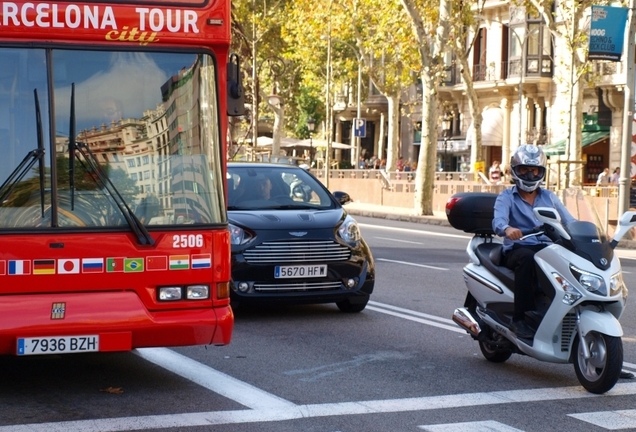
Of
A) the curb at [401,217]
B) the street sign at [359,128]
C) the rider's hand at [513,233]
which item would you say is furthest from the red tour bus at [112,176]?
the street sign at [359,128]

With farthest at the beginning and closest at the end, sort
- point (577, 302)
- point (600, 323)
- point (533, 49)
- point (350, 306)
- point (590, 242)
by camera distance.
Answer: point (533, 49) → point (350, 306) → point (590, 242) → point (577, 302) → point (600, 323)

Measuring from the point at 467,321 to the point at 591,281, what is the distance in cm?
149

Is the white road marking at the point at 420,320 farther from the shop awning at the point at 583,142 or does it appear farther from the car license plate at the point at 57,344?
the shop awning at the point at 583,142

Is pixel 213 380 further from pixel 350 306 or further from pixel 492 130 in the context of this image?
pixel 492 130

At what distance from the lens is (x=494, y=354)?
8.95m

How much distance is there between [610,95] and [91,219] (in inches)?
1682

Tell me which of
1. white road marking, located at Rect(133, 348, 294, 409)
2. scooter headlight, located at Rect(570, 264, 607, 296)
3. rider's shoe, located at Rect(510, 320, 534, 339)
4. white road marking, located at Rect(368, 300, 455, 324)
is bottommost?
white road marking, located at Rect(368, 300, 455, 324)

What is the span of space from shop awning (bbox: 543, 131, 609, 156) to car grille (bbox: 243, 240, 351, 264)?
36495 mm

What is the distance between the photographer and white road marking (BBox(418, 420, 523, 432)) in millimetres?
6656

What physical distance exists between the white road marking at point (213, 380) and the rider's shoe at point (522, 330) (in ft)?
5.86

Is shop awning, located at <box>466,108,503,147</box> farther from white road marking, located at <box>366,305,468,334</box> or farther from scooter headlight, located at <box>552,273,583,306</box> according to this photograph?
scooter headlight, located at <box>552,273,583,306</box>

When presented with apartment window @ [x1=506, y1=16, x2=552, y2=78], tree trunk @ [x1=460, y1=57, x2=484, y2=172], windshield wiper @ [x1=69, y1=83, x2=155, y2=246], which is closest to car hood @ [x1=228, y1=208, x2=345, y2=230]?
windshield wiper @ [x1=69, y1=83, x2=155, y2=246]

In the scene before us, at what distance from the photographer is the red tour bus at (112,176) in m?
7.30

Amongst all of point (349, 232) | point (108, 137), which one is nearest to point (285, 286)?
point (349, 232)
